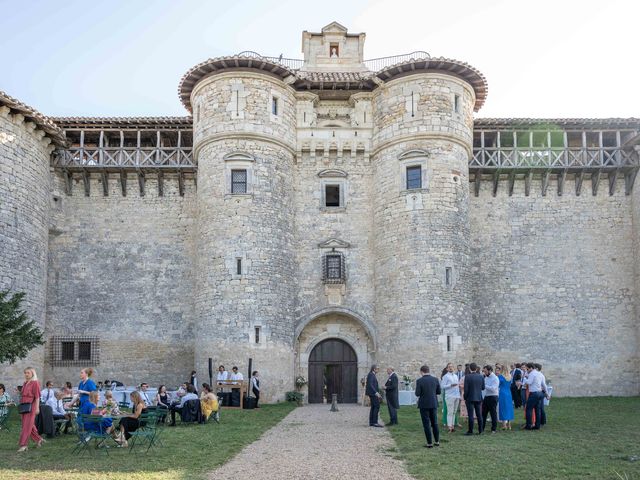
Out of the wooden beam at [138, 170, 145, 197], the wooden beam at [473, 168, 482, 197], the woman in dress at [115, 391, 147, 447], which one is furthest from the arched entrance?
the woman in dress at [115, 391, 147, 447]

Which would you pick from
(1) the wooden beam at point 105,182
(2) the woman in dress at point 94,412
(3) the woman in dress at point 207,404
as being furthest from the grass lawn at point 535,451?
(1) the wooden beam at point 105,182

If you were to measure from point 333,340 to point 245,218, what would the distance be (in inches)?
228

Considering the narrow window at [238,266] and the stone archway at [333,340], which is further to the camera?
the stone archway at [333,340]

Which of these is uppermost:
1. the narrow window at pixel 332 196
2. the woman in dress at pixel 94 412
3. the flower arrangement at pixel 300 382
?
the narrow window at pixel 332 196

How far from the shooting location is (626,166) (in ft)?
96.3

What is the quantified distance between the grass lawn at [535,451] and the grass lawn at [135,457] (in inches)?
131

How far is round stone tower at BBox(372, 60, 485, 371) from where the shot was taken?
26.5 metres

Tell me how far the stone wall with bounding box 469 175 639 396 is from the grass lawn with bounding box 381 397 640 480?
31.1 feet

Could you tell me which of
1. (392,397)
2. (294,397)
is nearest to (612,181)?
(294,397)

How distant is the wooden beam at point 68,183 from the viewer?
2978cm

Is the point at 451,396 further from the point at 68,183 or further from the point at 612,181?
the point at 68,183

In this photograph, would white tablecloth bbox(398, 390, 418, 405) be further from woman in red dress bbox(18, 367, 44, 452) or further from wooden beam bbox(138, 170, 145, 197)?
woman in red dress bbox(18, 367, 44, 452)

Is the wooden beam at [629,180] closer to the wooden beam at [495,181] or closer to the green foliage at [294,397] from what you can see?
the wooden beam at [495,181]

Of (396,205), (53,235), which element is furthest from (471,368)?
(53,235)
